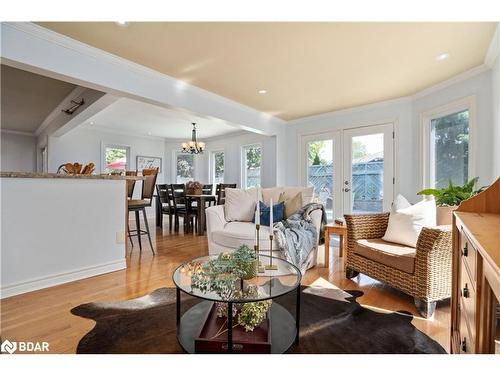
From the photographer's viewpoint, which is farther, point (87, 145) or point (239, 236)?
point (87, 145)

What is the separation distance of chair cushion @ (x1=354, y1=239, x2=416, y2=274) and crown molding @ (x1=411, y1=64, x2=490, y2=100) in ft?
7.62

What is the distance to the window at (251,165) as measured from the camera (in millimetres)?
6254

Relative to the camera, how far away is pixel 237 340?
1.34m

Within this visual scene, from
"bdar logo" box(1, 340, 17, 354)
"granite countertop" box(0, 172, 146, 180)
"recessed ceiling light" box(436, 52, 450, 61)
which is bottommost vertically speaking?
"bdar logo" box(1, 340, 17, 354)

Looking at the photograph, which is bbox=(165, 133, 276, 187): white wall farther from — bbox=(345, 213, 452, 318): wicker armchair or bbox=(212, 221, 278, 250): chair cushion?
bbox=(345, 213, 452, 318): wicker armchair

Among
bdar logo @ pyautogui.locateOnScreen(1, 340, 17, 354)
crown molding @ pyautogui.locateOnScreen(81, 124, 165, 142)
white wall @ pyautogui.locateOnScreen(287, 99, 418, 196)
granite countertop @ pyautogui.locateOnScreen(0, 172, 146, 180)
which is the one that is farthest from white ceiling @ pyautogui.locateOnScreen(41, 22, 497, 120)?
crown molding @ pyautogui.locateOnScreen(81, 124, 165, 142)

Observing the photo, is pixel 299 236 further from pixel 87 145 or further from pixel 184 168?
pixel 184 168

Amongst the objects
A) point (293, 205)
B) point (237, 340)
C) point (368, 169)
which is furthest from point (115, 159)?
point (237, 340)

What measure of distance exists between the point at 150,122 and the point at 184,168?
2246mm

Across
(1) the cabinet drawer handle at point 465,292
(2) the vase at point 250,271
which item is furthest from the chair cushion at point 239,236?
(1) the cabinet drawer handle at point 465,292

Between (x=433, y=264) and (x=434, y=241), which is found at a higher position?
(x=434, y=241)

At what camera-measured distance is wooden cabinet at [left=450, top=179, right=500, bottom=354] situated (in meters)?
0.75

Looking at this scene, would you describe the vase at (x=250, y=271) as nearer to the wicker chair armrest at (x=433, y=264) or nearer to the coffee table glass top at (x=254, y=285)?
the coffee table glass top at (x=254, y=285)
